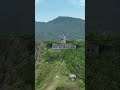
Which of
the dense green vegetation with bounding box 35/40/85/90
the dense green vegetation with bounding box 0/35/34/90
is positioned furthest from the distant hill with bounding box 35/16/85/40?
the dense green vegetation with bounding box 0/35/34/90

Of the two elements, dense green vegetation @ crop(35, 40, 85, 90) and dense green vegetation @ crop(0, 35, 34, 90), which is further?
dense green vegetation @ crop(35, 40, 85, 90)

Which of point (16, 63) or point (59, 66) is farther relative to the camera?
point (59, 66)

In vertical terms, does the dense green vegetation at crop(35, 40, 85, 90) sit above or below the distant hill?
below
